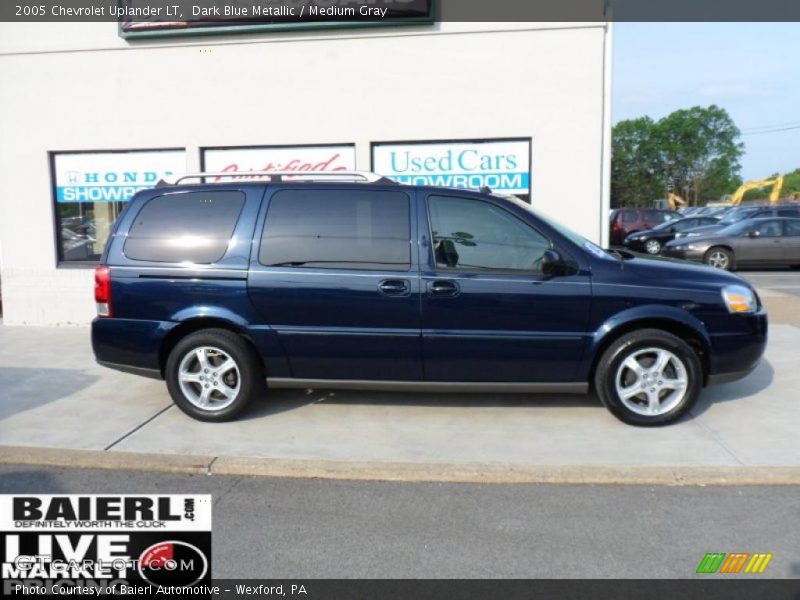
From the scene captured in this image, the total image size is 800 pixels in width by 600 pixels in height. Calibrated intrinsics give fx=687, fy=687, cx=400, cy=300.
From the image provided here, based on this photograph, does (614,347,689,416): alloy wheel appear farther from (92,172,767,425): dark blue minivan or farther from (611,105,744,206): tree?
(611,105,744,206): tree

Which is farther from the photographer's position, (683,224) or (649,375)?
(683,224)

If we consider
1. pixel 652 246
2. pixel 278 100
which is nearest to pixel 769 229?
pixel 652 246

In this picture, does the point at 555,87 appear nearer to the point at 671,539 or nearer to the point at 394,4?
the point at 394,4

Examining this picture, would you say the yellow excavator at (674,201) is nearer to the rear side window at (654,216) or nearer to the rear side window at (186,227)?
the rear side window at (654,216)

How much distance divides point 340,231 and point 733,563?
3.30 meters

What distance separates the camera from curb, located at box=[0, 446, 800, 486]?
4242mm

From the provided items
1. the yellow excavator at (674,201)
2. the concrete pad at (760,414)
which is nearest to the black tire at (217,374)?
the concrete pad at (760,414)

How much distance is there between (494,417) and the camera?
17.6ft

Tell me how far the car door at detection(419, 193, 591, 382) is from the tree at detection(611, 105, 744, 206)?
72.4 metres

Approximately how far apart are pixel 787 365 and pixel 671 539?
4141mm

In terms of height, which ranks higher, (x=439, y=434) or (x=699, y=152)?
(x=699, y=152)

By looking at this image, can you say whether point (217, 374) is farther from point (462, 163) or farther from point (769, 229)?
point (769, 229)

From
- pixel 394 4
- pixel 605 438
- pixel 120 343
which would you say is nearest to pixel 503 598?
pixel 605 438

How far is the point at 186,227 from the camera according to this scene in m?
5.36
